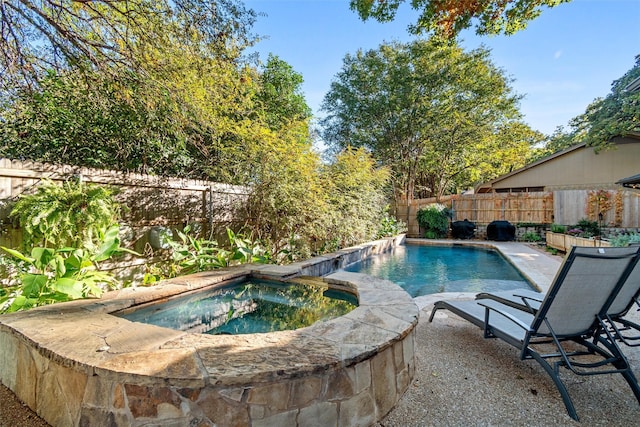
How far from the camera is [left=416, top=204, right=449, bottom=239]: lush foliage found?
1370cm

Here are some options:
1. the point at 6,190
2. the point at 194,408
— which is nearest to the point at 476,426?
the point at 194,408

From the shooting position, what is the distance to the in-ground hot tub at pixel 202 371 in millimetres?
1495

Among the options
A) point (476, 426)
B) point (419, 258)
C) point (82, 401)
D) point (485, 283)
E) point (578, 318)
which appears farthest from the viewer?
point (419, 258)

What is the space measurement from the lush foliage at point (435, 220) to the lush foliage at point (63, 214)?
1248 cm

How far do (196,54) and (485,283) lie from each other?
6688mm

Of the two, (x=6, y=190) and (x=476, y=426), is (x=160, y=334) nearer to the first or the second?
(x=476, y=426)

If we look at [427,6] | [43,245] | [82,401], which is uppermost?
[427,6]

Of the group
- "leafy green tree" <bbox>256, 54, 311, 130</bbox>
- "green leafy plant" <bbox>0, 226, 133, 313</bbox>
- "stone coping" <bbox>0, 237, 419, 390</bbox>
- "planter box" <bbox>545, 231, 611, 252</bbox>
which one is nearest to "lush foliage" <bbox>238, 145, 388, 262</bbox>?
"green leafy plant" <bbox>0, 226, 133, 313</bbox>

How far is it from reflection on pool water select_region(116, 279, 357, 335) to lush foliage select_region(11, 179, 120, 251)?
52.2 inches

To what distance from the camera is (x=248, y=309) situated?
3441 millimetres

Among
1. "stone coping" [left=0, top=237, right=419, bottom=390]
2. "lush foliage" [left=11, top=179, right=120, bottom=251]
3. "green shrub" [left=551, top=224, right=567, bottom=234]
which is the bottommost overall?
"green shrub" [left=551, top=224, right=567, bottom=234]

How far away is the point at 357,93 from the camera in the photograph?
16484 millimetres

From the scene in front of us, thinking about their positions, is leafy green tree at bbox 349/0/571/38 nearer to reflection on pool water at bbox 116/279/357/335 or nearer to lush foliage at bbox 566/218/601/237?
reflection on pool water at bbox 116/279/357/335

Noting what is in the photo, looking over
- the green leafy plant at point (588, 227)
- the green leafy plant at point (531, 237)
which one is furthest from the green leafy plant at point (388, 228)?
the green leafy plant at point (588, 227)
